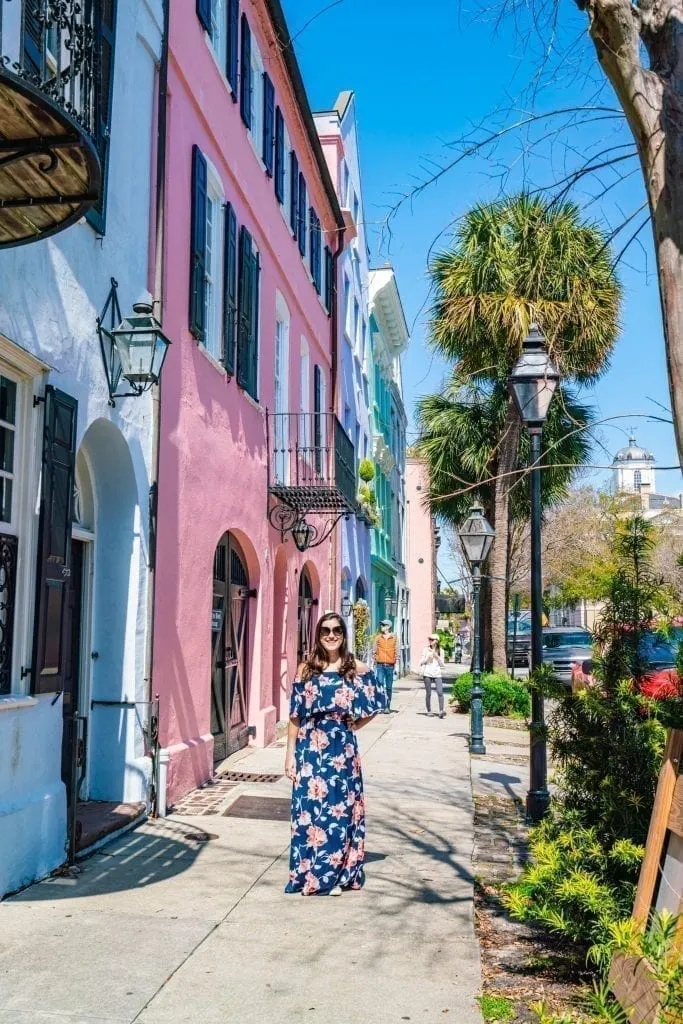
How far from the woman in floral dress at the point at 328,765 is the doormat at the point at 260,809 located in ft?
6.96

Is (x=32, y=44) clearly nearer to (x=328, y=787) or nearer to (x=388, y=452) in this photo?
(x=328, y=787)

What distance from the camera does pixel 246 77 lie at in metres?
12.1

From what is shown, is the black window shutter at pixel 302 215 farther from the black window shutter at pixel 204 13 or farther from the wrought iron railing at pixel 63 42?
the wrought iron railing at pixel 63 42

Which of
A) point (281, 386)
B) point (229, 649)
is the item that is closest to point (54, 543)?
point (229, 649)

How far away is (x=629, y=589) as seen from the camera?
516 centimetres

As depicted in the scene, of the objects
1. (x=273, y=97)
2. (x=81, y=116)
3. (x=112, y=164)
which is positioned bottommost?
(x=81, y=116)

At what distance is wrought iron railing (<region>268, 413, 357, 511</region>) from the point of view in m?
13.1

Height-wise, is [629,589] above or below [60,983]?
above

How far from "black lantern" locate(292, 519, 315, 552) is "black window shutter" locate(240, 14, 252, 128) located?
5246 mm

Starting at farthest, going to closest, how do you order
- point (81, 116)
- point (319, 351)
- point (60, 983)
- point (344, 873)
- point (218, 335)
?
point (319, 351), point (218, 335), point (344, 873), point (81, 116), point (60, 983)

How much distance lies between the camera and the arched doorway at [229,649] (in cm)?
1051

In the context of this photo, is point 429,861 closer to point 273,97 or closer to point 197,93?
point 197,93

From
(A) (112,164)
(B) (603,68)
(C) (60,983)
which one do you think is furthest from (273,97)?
(C) (60,983)

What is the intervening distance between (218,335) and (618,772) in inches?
274
